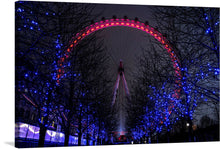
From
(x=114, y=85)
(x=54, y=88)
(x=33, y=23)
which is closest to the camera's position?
(x=33, y=23)

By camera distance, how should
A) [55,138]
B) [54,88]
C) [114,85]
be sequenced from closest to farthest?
[54,88], [55,138], [114,85]

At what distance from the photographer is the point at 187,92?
8219mm

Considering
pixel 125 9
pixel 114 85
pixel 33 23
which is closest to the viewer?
pixel 33 23

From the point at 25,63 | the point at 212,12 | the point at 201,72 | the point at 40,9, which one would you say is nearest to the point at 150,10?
the point at 212,12

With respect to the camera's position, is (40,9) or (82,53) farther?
(82,53)

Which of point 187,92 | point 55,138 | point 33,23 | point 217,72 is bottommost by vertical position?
point 55,138

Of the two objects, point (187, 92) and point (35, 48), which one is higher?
point (35, 48)

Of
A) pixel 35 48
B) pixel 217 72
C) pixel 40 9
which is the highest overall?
pixel 40 9

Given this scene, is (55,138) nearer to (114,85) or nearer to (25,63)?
(114,85)

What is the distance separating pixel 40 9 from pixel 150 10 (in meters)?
3.90

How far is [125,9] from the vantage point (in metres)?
8.59

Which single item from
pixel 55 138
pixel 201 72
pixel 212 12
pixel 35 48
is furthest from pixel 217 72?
pixel 55 138

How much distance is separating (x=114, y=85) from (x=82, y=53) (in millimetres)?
9666

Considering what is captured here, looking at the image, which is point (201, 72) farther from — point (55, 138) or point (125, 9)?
point (55, 138)
